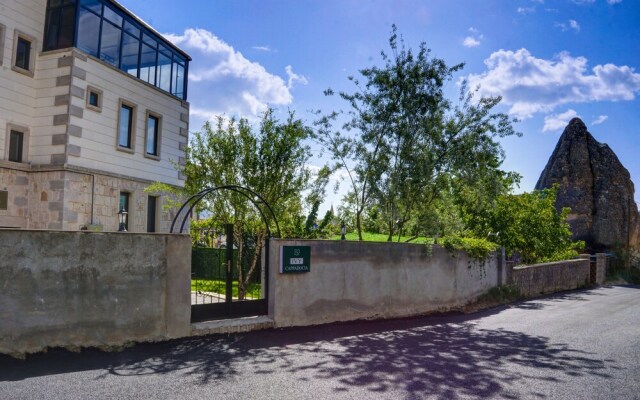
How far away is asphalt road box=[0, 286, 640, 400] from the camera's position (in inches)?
222

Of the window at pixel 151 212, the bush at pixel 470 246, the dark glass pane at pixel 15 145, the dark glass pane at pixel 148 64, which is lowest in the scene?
the bush at pixel 470 246

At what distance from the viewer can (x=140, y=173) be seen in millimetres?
18375

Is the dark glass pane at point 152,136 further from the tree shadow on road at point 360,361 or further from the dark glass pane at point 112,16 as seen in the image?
the tree shadow on road at point 360,361

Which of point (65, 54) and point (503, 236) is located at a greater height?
point (65, 54)

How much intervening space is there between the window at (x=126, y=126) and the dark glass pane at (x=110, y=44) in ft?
5.32

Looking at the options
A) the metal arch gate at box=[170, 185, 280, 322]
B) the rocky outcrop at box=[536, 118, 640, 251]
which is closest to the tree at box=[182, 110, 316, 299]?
the metal arch gate at box=[170, 185, 280, 322]

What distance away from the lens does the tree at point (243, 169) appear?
11.6 metres

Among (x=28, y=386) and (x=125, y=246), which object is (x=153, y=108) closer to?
(x=125, y=246)

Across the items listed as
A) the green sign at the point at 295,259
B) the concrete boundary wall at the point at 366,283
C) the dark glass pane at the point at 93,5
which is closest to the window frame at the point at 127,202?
the dark glass pane at the point at 93,5

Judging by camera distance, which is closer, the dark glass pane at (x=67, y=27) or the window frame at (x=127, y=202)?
the dark glass pane at (x=67, y=27)

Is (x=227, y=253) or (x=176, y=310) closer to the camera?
(x=176, y=310)

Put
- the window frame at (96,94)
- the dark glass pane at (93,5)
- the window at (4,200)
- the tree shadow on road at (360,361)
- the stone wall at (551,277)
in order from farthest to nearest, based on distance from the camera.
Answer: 1. the stone wall at (551,277)
2. the window frame at (96,94)
3. the dark glass pane at (93,5)
4. the window at (4,200)
5. the tree shadow on road at (360,361)

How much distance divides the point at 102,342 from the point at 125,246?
1546mm

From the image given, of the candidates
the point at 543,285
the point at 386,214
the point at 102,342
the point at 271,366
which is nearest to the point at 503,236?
the point at 543,285
